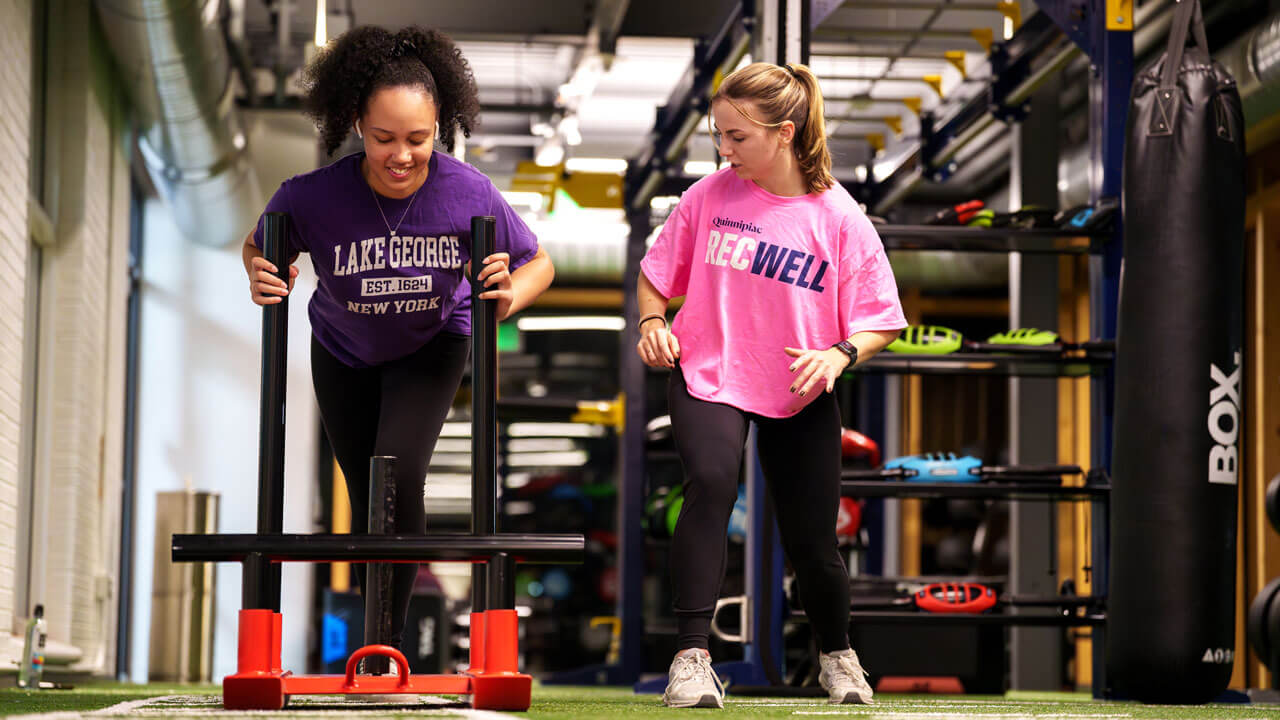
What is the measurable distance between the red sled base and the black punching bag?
1925mm

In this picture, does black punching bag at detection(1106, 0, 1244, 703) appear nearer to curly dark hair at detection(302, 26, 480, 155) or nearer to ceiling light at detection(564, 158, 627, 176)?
curly dark hair at detection(302, 26, 480, 155)

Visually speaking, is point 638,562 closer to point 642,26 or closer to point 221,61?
point 642,26

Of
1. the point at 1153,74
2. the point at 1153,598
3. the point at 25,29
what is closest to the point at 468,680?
the point at 1153,598

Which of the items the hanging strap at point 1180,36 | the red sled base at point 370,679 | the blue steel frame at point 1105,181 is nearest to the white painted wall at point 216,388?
the blue steel frame at point 1105,181

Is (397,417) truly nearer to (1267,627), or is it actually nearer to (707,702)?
(707,702)

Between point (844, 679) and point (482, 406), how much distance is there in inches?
34.3

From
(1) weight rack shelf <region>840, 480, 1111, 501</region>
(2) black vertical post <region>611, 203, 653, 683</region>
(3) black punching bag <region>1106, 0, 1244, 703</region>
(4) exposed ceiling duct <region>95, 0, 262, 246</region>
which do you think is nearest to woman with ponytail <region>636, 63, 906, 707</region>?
Answer: (3) black punching bag <region>1106, 0, 1244, 703</region>

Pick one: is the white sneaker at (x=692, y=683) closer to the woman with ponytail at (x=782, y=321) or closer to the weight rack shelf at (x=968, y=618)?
the woman with ponytail at (x=782, y=321)

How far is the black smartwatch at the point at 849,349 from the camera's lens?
265 centimetres

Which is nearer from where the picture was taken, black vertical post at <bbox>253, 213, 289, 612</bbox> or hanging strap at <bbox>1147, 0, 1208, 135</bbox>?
black vertical post at <bbox>253, 213, 289, 612</bbox>

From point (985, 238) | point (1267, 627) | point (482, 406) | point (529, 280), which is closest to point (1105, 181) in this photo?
point (985, 238)

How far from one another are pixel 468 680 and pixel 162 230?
842 cm

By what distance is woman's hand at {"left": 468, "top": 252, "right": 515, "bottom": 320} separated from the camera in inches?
95.8

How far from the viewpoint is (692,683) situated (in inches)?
98.2
